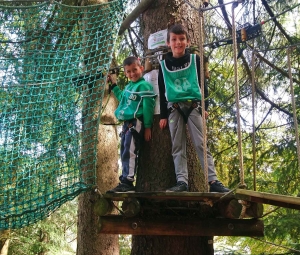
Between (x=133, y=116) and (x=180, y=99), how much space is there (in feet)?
1.04

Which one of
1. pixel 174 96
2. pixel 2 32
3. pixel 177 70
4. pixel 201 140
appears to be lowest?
pixel 201 140

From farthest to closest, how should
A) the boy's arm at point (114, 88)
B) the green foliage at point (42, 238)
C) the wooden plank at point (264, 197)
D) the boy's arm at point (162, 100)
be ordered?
1. the green foliage at point (42, 238)
2. the boy's arm at point (114, 88)
3. the boy's arm at point (162, 100)
4. the wooden plank at point (264, 197)

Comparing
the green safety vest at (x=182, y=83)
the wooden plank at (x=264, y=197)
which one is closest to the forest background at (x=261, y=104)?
the green safety vest at (x=182, y=83)

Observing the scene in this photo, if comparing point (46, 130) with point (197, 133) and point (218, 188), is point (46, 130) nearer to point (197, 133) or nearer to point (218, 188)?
point (197, 133)

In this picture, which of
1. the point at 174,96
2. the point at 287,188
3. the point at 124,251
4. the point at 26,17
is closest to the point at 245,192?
the point at 174,96

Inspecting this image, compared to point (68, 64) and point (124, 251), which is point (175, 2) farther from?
point (124, 251)

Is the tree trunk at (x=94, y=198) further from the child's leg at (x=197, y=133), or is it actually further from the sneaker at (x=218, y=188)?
the sneaker at (x=218, y=188)

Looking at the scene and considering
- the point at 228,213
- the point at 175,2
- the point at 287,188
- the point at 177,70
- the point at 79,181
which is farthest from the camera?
the point at 287,188

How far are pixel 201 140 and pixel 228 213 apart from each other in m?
0.45

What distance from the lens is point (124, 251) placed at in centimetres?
551

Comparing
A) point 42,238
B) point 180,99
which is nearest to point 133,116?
point 180,99

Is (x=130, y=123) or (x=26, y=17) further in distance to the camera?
(x=26, y=17)

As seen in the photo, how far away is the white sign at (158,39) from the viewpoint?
8.65 feet

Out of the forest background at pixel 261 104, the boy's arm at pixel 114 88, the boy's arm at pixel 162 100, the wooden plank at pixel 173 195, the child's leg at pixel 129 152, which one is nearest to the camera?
the wooden plank at pixel 173 195
